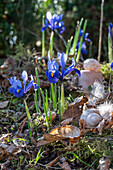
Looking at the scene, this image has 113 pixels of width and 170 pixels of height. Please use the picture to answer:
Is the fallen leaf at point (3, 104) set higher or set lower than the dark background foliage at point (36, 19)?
lower

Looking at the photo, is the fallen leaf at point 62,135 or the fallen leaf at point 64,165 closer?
the fallen leaf at point 64,165

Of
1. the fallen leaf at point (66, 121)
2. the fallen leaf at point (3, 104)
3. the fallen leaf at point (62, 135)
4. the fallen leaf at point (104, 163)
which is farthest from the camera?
the fallen leaf at point (3, 104)

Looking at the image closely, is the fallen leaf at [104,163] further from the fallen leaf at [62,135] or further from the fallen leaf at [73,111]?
the fallen leaf at [73,111]

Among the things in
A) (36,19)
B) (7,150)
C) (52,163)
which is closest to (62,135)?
(52,163)

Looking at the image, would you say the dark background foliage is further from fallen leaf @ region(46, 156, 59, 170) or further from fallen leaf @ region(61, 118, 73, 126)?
fallen leaf @ region(46, 156, 59, 170)

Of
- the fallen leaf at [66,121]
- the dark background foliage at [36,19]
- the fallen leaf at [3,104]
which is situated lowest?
the fallen leaf at [66,121]

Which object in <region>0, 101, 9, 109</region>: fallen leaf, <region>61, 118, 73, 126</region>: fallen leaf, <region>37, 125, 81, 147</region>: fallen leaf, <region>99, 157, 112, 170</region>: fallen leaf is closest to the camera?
<region>99, 157, 112, 170</region>: fallen leaf

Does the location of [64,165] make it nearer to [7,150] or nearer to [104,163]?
[104,163]

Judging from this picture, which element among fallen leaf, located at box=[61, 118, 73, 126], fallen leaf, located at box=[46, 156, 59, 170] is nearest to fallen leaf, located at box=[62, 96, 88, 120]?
fallen leaf, located at box=[61, 118, 73, 126]

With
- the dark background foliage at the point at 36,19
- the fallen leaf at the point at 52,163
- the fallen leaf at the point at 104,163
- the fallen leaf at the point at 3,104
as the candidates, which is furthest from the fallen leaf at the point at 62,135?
the dark background foliage at the point at 36,19

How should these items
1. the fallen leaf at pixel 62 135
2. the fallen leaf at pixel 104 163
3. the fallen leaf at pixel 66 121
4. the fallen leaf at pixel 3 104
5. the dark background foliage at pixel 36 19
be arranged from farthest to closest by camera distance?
the dark background foliage at pixel 36 19, the fallen leaf at pixel 3 104, the fallen leaf at pixel 66 121, the fallen leaf at pixel 62 135, the fallen leaf at pixel 104 163
